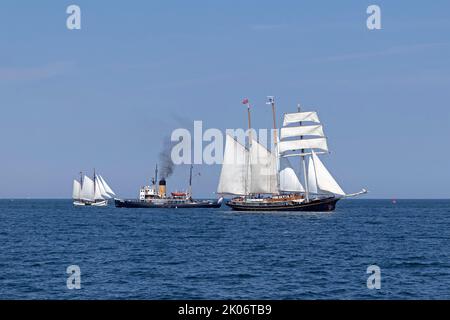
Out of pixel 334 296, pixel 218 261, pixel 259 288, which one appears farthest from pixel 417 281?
pixel 218 261

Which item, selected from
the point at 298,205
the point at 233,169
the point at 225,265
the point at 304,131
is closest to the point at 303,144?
the point at 304,131

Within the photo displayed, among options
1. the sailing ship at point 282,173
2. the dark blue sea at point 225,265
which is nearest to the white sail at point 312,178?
the sailing ship at point 282,173

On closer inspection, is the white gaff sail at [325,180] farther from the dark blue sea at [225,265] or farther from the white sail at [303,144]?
the dark blue sea at [225,265]

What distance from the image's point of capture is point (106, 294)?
118 ft

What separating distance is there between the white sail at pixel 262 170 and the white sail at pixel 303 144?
248 inches

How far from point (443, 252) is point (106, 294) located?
37.9 m

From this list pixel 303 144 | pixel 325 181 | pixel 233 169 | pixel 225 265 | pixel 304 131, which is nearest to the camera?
pixel 225 265

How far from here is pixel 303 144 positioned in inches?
5640

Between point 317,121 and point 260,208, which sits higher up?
point 317,121

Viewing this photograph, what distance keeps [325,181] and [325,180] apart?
22cm

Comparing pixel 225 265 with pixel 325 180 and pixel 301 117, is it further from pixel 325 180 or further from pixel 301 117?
pixel 301 117

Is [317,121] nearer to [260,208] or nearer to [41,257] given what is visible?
[260,208]
